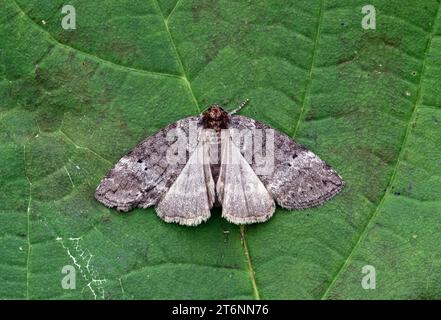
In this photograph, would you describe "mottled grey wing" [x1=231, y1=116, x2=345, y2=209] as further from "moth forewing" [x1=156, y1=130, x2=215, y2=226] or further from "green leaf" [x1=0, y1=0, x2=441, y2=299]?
"moth forewing" [x1=156, y1=130, x2=215, y2=226]

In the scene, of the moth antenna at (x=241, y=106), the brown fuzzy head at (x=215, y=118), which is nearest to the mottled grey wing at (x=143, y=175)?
the brown fuzzy head at (x=215, y=118)

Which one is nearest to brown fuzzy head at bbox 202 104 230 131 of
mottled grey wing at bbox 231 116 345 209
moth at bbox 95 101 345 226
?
moth at bbox 95 101 345 226

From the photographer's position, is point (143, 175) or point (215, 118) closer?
point (215, 118)

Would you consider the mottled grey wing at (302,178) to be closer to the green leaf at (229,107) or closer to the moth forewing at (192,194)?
the green leaf at (229,107)

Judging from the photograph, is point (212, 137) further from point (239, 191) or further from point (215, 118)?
point (239, 191)

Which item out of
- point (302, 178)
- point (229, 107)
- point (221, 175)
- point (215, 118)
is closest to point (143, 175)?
point (221, 175)

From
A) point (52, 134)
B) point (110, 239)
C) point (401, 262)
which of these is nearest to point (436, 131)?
point (401, 262)
